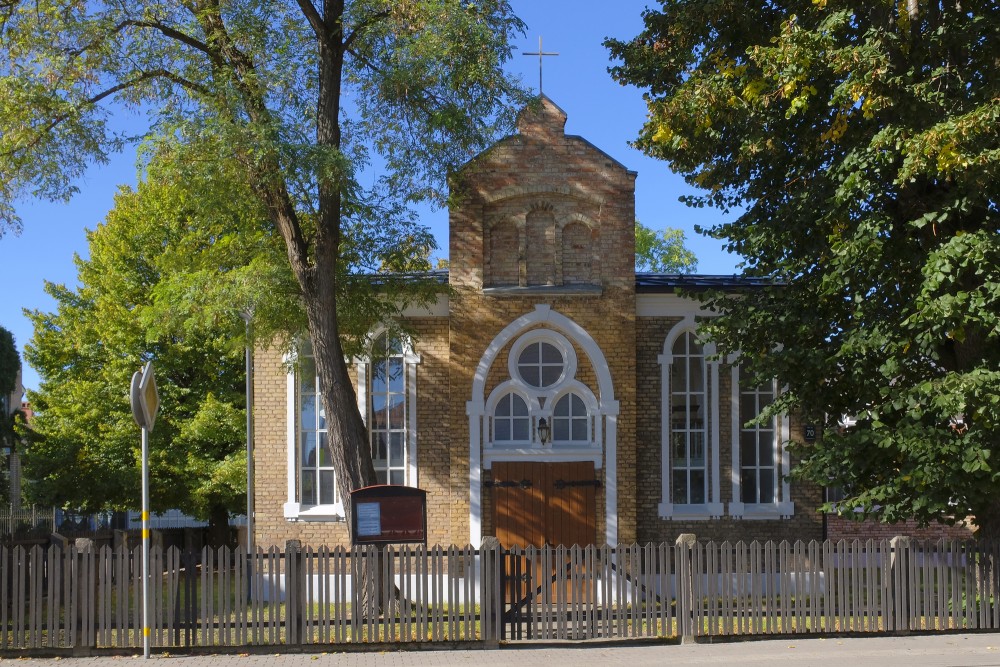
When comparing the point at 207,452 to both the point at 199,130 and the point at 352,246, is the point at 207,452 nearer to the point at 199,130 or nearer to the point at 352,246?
the point at 352,246

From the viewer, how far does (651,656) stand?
452 inches

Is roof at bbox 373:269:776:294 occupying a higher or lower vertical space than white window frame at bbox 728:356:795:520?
higher

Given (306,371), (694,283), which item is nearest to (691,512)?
(694,283)

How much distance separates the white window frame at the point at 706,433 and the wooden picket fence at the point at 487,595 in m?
4.67

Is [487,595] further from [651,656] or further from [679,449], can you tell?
[679,449]

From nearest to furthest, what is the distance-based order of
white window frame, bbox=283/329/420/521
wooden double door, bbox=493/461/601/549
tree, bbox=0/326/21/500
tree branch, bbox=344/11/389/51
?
tree branch, bbox=344/11/389/51, wooden double door, bbox=493/461/601/549, white window frame, bbox=283/329/420/521, tree, bbox=0/326/21/500

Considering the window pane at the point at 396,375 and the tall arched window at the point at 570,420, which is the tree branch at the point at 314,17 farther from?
the tall arched window at the point at 570,420

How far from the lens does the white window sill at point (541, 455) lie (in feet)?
57.6

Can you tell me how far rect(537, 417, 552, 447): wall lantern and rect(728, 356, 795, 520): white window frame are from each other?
→ 331 cm

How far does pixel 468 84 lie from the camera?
15305 mm

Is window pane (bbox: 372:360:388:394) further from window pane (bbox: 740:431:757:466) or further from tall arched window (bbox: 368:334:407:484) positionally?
window pane (bbox: 740:431:757:466)

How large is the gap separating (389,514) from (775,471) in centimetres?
771

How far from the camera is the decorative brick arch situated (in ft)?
57.2

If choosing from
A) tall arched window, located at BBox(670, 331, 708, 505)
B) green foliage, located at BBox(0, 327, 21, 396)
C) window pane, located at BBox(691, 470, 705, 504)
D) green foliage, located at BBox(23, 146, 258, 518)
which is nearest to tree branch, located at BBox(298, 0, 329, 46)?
tall arched window, located at BBox(670, 331, 708, 505)
